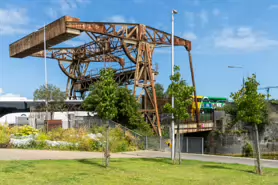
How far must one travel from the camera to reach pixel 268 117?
4197 centimetres

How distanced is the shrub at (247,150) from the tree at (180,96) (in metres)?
19.8

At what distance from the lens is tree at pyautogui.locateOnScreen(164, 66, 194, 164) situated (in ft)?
58.5

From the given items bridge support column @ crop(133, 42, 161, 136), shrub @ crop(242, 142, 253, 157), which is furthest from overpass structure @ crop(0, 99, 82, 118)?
shrub @ crop(242, 142, 253, 157)

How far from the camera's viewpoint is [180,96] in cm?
1795

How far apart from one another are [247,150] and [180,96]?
21.0m

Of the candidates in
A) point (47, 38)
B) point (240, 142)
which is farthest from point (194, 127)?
point (47, 38)

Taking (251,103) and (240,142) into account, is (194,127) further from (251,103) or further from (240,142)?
(251,103)

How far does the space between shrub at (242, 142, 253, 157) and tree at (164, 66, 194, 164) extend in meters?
19.8

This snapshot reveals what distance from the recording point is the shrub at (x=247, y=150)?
35.2 m

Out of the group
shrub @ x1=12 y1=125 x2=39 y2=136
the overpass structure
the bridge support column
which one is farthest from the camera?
the overpass structure

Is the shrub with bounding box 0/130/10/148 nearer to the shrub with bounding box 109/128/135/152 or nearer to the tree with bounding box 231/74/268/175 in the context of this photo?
the shrub with bounding box 109/128/135/152

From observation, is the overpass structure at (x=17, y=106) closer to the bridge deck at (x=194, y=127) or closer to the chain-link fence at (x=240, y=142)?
the bridge deck at (x=194, y=127)

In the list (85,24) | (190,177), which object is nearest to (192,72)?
(85,24)

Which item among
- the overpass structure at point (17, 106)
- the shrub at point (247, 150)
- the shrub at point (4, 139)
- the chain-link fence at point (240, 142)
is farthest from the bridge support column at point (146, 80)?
the shrub at point (4, 139)
